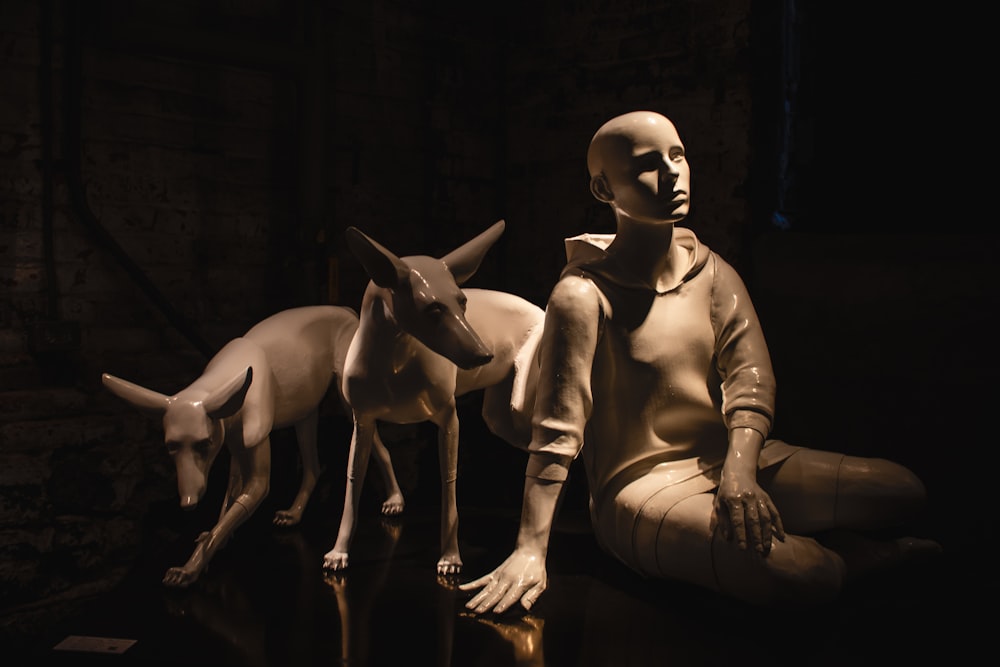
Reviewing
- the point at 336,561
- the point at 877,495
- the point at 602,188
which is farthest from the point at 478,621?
the point at 602,188

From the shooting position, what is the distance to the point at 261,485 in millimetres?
2621

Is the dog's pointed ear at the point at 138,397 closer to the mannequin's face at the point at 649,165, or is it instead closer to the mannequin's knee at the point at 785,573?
the mannequin's face at the point at 649,165

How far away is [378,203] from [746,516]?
2.40 metres

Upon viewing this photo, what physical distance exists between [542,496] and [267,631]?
75 centimetres

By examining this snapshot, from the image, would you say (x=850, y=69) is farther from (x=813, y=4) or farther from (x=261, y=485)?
(x=261, y=485)

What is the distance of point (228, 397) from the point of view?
244 centimetres

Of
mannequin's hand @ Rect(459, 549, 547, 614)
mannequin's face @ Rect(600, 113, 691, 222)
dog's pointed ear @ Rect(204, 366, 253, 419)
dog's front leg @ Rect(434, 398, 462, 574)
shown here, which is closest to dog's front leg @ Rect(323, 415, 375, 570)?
dog's front leg @ Rect(434, 398, 462, 574)

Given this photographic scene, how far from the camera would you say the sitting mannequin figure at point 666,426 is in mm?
2189

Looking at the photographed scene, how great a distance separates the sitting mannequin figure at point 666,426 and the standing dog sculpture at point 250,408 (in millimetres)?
778

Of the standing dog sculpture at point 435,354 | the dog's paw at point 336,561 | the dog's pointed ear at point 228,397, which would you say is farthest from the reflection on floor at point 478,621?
the dog's pointed ear at point 228,397

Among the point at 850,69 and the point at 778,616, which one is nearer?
the point at 778,616

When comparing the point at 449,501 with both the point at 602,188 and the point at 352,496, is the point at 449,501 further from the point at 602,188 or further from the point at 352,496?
the point at 602,188

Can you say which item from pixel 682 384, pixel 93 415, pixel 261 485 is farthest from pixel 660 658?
pixel 93 415

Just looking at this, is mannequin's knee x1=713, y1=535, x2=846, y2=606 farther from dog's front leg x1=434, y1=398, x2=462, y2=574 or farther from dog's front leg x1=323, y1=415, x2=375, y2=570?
dog's front leg x1=323, y1=415, x2=375, y2=570
